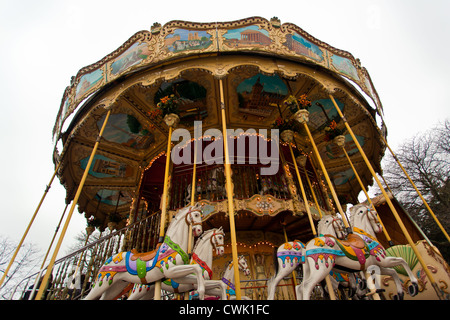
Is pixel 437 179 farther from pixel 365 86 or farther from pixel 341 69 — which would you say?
pixel 341 69

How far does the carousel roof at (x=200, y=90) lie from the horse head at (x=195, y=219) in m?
4.03

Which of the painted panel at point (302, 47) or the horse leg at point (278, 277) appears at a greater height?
the painted panel at point (302, 47)

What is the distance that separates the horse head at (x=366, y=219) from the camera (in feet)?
20.7

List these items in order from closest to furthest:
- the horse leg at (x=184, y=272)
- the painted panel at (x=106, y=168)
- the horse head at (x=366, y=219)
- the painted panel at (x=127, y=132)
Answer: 1. the horse leg at (x=184, y=272)
2. the horse head at (x=366, y=219)
3. the painted panel at (x=127, y=132)
4. the painted panel at (x=106, y=168)

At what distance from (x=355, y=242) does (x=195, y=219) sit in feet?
11.2

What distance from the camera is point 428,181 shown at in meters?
15.5

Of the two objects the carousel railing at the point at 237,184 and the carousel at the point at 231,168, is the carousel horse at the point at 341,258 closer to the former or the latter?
the carousel at the point at 231,168

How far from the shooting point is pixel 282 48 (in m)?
7.99

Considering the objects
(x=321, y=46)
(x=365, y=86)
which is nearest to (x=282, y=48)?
(x=321, y=46)

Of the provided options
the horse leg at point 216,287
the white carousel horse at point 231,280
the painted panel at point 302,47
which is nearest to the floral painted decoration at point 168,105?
the painted panel at point 302,47

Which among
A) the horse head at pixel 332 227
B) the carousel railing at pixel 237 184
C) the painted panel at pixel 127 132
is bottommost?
the horse head at pixel 332 227

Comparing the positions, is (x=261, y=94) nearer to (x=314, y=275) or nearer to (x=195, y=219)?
(x=195, y=219)

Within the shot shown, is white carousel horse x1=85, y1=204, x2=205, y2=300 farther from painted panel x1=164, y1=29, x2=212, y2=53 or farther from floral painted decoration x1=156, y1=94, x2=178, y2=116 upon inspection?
painted panel x1=164, y1=29, x2=212, y2=53

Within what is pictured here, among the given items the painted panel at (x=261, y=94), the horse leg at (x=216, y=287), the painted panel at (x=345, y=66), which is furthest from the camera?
the painted panel at (x=261, y=94)
